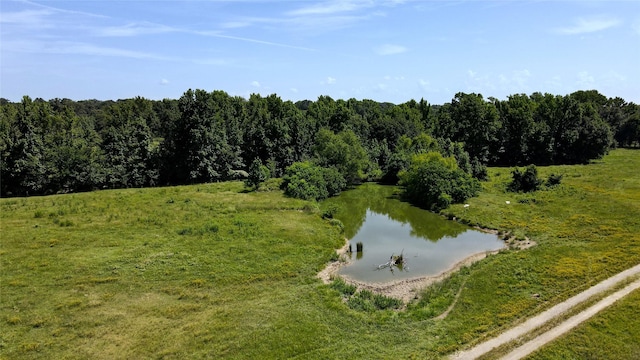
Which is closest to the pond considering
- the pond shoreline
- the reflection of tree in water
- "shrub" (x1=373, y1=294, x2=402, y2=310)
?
the reflection of tree in water

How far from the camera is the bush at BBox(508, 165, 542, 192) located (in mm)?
54500

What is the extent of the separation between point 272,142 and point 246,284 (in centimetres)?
4748

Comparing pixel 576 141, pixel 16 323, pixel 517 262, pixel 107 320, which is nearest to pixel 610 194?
pixel 517 262

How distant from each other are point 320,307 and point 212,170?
46.7 m

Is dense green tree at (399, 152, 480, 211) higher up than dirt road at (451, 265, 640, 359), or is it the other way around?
dense green tree at (399, 152, 480, 211)

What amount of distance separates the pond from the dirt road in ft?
31.4

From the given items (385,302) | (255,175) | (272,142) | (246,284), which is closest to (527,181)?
(255,175)

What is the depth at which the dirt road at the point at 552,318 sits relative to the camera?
754 inches

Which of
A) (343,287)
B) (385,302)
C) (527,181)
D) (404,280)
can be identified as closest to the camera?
(385,302)

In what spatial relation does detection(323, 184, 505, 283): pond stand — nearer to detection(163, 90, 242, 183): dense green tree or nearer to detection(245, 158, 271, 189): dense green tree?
detection(245, 158, 271, 189): dense green tree

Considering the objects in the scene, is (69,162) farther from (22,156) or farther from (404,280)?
(404,280)

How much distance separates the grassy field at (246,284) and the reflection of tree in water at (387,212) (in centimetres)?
349

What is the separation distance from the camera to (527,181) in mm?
54812

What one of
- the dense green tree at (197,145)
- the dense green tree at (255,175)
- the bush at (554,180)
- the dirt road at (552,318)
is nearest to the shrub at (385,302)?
the dirt road at (552,318)
